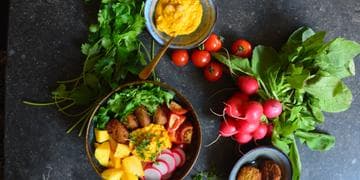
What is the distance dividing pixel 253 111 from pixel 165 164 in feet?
0.97

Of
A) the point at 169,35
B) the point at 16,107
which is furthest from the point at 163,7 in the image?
the point at 16,107

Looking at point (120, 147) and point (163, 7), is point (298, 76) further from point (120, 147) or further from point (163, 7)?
point (120, 147)

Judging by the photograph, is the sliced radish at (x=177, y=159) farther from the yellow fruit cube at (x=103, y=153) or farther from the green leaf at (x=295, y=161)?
the green leaf at (x=295, y=161)

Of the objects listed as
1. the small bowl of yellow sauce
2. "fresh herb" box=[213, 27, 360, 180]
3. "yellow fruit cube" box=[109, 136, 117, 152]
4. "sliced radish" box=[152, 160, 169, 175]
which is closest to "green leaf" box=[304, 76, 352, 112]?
"fresh herb" box=[213, 27, 360, 180]

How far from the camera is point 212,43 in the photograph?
1472 millimetres


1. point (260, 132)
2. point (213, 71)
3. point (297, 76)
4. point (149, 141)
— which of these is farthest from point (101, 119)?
point (297, 76)

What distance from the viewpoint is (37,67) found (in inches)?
58.2

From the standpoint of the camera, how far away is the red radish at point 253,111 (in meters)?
1.38

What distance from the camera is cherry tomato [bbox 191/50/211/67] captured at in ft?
4.80

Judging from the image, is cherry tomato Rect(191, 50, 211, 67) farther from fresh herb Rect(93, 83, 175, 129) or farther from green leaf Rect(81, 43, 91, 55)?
green leaf Rect(81, 43, 91, 55)

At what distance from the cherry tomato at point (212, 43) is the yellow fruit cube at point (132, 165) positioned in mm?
397

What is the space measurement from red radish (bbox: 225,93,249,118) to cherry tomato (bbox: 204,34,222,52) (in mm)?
161

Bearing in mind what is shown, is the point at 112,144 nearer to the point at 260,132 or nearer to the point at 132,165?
the point at 132,165

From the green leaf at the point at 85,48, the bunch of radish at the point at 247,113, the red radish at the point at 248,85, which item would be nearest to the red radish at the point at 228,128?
Answer: the bunch of radish at the point at 247,113
